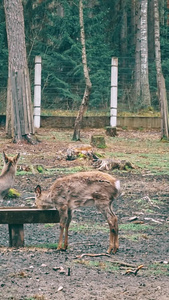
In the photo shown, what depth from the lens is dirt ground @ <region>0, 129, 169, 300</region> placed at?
539 centimetres

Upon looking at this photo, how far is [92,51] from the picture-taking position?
26703 mm

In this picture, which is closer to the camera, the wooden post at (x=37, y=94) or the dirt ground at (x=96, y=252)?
the dirt ground at (x=96, y=252)

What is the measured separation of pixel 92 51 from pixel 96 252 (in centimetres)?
2072

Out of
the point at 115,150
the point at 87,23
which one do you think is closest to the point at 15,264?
the point at 115,150

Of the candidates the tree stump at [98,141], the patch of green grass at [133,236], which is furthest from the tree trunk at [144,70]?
the patch of green grass at [133,236]

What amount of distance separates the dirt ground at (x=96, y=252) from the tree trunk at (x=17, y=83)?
15.6 ft

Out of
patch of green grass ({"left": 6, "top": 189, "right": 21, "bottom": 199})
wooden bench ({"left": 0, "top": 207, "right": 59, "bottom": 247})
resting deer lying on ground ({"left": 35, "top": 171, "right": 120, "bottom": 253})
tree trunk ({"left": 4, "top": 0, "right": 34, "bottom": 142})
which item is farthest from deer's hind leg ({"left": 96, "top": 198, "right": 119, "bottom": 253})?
tree trunk ({"left": 4, "top": 0, "right": 34, "bottom": 142})

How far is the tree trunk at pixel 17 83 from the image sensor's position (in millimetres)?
16844

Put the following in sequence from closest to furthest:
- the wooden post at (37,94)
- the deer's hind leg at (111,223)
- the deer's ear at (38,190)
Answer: the deer's hind leg at (111,223) → the deer's ear at (38,190) → the wooden post at (37,94)

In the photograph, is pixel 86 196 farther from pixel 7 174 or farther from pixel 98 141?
pixel 98 141

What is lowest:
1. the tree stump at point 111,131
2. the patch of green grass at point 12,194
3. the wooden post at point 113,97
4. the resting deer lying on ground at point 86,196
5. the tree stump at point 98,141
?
the patch of green grass at point 12,194

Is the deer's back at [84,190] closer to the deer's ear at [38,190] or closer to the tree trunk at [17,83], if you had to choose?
the deer's ear at [38,190]

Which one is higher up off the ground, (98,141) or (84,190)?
(98,141)

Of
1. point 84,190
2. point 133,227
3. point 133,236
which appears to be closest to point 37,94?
Answer: point 133,227
